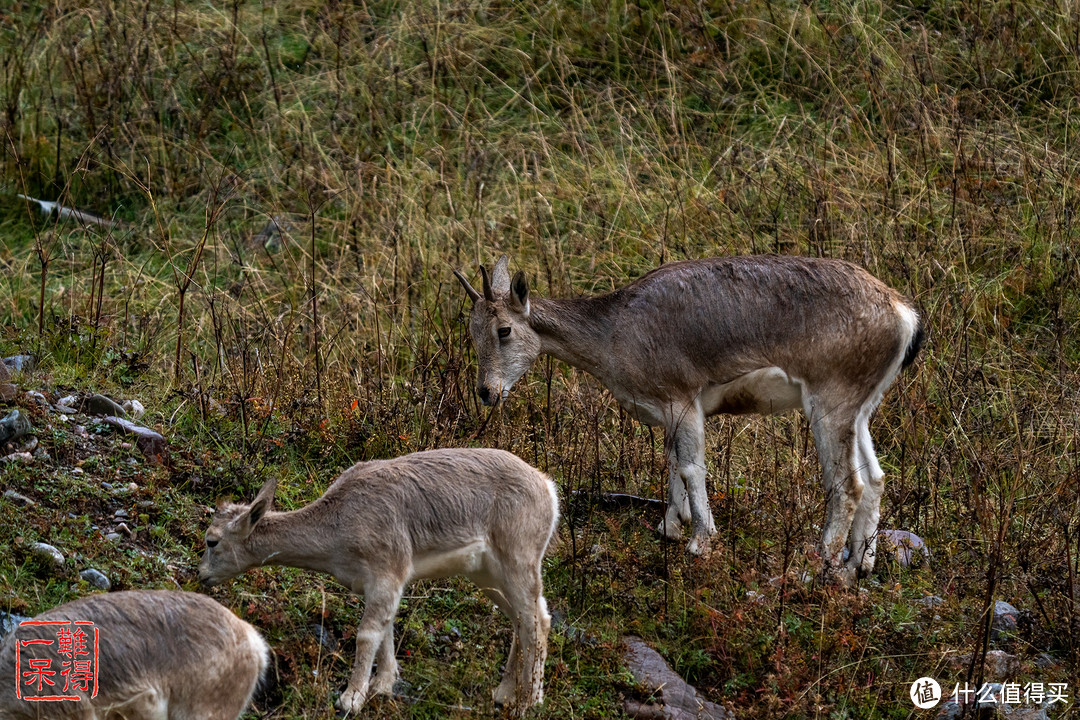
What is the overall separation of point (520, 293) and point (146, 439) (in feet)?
7.79

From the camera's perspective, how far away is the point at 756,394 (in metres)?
7.86

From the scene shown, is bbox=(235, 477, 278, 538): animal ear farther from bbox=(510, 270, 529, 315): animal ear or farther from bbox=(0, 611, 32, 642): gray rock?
bbox=(510, 270, 529, 315): animal ear

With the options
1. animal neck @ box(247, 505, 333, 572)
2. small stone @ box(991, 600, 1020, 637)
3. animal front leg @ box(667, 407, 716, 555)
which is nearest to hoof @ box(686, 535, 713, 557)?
animal front leg @ box(667, 407, 716, 555)

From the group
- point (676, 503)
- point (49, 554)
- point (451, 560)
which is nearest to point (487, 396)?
point (676, 503)

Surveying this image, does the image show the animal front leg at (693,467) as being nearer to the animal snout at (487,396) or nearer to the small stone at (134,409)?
the animal snout at (487,396)

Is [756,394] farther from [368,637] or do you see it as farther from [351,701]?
[351,701]

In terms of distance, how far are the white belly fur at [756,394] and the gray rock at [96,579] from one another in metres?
3.55

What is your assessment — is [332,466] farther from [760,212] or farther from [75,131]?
[75,131]

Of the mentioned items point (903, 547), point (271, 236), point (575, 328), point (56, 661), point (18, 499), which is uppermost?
point (56, 661)

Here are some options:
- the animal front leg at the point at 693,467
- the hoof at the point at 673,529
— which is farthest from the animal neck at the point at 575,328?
the hoof at the point at 673,529

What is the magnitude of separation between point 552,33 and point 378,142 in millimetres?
2252

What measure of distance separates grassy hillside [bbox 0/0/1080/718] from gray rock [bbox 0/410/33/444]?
22cm

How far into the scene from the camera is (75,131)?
13.3 meters

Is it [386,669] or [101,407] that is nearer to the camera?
[386,669]
